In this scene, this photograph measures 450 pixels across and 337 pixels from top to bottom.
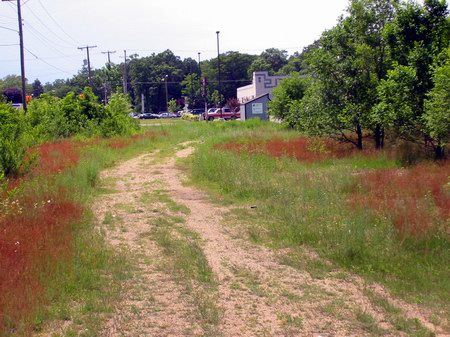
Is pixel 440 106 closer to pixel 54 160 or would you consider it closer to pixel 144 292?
pixel 144 292

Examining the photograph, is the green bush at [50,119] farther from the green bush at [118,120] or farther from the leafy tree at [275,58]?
the leafy tree at [275,58]

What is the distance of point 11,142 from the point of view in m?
15.5

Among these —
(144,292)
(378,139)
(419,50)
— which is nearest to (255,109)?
(378,139)

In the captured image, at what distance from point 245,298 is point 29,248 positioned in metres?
3.29

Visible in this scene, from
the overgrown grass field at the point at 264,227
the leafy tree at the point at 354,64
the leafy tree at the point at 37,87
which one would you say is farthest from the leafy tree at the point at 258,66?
the overgrown grass field at the point at 264,227

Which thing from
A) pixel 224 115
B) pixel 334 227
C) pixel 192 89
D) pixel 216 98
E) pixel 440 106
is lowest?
pixel 334 227

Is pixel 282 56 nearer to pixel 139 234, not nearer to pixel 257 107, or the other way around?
pixel 257 107

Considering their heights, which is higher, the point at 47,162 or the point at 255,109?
the point at 255,109

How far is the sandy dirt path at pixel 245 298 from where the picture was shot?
5895mm

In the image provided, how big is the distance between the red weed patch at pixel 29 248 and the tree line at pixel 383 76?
33.2ft

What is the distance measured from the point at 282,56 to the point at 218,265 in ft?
338

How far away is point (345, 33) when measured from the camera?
21.7 meters

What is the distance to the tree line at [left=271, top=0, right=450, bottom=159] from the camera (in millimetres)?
17345

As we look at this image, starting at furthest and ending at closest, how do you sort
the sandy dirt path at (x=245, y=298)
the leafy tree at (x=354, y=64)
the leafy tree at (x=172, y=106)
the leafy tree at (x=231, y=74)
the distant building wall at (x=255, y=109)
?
the leafy tree at (x=231, y=74) → the leafy tree at (x=172, y=106) → the distant building wall at (x=255, y=109) → the leafy tree at (x=354, y=64) → the sandy dirt path at (x=245, y=298)
